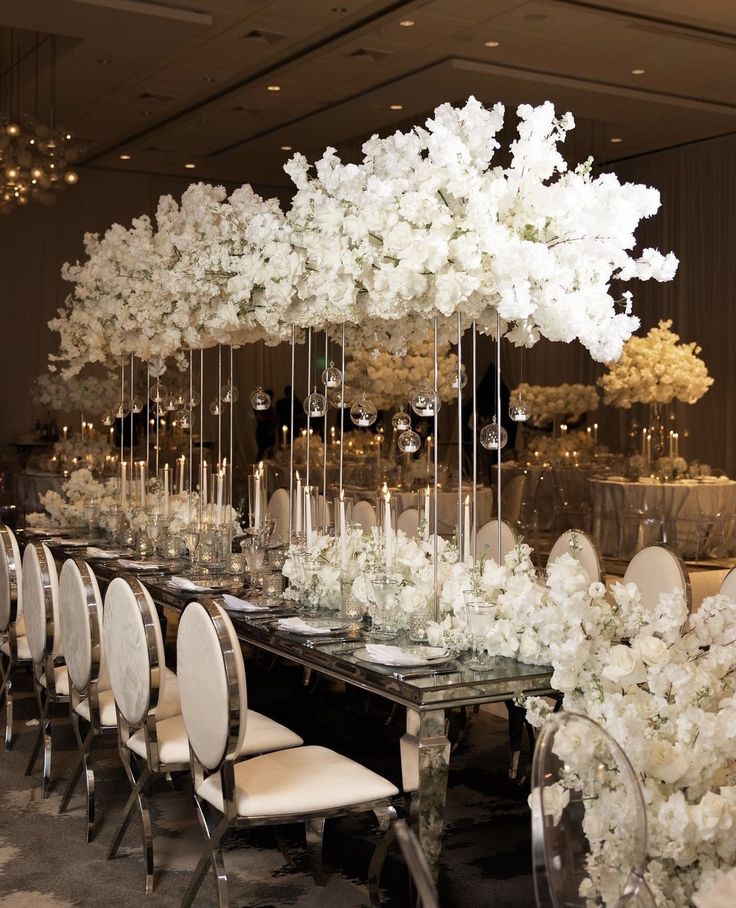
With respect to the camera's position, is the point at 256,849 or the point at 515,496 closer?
the point at 256,849

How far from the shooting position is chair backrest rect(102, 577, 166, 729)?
3.93 m

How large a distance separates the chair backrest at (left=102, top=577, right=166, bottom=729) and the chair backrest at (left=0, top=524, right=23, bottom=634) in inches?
53.3

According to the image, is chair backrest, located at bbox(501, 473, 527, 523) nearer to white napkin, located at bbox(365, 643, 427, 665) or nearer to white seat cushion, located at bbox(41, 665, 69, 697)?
white seat cushion, located at bbox(41, 665, 69, 697)

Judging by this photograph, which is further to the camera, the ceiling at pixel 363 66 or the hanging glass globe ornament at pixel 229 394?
the ceiling at pixel 363 66

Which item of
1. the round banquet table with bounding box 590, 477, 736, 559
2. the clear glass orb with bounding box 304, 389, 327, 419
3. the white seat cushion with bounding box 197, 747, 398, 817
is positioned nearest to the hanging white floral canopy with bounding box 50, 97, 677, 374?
the clear glass orb with bounding box 304, 389, 327, 419

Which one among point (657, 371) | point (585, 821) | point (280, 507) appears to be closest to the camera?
point (585, 821)

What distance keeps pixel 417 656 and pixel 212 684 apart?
663 mm

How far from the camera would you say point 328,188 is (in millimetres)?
4273

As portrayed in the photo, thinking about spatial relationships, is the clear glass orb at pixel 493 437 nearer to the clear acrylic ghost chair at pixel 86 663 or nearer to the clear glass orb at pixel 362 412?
the clear glass orb at pixel 362 412

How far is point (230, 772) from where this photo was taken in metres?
3.44

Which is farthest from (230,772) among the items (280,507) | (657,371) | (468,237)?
(657,371)

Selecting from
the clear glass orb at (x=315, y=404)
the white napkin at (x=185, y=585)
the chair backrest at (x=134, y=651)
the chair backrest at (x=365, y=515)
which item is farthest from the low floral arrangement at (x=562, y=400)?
the chair backrest at (x=134, y=651)

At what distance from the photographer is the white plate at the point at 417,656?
3666 millimetres

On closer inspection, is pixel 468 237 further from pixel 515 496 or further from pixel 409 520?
pixel 515 496
